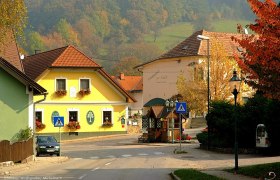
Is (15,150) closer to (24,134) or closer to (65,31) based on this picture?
(24,134)

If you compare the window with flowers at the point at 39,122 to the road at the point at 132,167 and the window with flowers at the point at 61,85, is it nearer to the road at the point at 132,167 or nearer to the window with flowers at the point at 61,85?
the window with flowers at the point at 61,85

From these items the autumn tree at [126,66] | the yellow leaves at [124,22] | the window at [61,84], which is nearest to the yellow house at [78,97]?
the window at [61,84]

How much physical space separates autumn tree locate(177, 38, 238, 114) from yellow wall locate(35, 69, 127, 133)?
→ 31.6 feet

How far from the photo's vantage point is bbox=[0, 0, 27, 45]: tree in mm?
21531

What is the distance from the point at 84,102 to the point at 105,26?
116 metres

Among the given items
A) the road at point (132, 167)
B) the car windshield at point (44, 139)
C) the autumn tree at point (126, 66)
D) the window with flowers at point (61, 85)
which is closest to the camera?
the road at point (132, 167)

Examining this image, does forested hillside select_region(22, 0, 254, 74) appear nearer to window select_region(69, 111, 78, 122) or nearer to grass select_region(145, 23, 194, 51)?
grass select_region(145, 23, 194, 51)

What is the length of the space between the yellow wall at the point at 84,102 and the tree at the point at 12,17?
33490 mm

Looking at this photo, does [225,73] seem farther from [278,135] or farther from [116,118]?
[278,135]

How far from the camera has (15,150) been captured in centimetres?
2634

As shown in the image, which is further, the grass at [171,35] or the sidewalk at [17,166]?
the grass at [171,35]

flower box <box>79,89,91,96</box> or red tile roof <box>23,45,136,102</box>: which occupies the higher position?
red tile roof <box>23,45,136,102</box>

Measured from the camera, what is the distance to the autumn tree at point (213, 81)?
49281 mm

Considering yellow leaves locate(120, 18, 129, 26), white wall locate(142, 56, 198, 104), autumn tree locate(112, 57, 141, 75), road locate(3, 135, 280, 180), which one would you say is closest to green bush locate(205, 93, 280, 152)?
road locate(3, 135, 280, 180)
